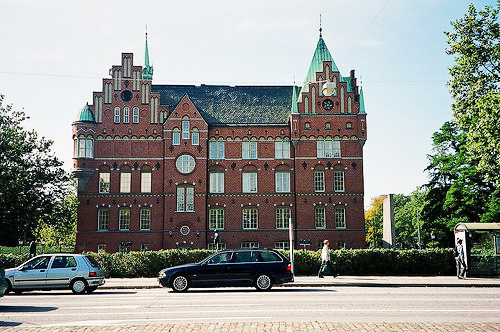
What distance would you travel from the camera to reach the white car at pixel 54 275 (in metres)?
20.4

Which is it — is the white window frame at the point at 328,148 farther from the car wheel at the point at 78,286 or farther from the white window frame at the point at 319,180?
the car wheel at the point at 78,286

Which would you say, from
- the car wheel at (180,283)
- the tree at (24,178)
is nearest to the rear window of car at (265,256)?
the car wheel at (180,283)

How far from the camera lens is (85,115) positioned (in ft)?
155

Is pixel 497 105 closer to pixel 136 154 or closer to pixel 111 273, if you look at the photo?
pixel 111 273

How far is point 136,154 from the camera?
47.8 m

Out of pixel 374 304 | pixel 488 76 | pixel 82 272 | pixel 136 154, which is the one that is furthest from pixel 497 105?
pixel 136 154

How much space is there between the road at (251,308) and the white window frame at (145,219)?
2740 cm

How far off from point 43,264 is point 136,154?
27.7m

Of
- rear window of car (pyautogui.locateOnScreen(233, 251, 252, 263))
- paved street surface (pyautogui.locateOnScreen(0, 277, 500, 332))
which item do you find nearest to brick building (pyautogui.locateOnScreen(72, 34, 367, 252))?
rear window of car (pyautogui.locateOnScreen(233, 251, 252, 263))

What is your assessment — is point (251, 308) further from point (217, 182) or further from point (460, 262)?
point (217, 182)

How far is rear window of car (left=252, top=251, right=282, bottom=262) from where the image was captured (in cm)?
2117

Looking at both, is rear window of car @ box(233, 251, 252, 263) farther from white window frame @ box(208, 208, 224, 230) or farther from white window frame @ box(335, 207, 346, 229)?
white window frame @ box(335, 207, 346, 229)

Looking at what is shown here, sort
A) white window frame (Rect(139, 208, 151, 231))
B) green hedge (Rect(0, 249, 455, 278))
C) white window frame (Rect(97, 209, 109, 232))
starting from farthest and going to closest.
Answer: white window frame (Rect(139, 208, 151, 231)) < white window frame (Rect(97, 209, 109, 232)) < green hedge (Rect(0, 249, 455, 278))

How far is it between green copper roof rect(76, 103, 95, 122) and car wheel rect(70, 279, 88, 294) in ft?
95.0
